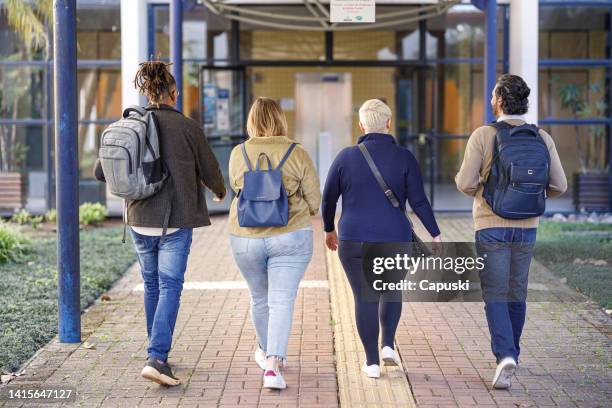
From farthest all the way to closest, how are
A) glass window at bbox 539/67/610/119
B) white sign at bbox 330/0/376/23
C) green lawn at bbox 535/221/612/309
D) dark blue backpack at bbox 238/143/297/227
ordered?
glass window at bbox 539/67/610/119 < white sign at bbox 330/0/376/23 < green lawn at bbox 535/221/612/309 < dark blue backpack at bbox 238/143/297/227

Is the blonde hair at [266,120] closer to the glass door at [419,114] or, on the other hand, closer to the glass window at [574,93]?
the glass door at [419,114]

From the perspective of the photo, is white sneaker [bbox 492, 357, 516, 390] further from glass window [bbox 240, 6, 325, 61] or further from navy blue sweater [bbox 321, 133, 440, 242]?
glass window [bbox 240, 6, 325, 61]

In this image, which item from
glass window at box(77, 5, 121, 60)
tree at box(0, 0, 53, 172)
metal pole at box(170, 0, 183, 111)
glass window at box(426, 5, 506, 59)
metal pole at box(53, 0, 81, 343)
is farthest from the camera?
glass window at box(426, 5, 506, 59)

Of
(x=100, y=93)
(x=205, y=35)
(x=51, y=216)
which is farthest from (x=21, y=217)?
(x=205, y=35)

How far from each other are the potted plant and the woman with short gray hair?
10.6m

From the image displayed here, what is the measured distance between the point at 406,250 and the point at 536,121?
1007cm

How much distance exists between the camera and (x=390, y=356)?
6.41m

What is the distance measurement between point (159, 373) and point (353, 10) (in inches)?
239

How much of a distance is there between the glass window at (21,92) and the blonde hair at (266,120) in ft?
35.3

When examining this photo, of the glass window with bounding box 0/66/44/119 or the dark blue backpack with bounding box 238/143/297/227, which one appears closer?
the dark blue backpack with bounding box 238/143/297/227

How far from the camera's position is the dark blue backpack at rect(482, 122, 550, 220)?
5805 mm

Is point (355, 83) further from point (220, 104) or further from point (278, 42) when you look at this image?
point (220, 104)

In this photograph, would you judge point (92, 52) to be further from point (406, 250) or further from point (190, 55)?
point (406, 250)

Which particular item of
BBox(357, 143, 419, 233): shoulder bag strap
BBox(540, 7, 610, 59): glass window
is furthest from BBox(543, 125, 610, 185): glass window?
BBox(357, 143, 419, 233): shoulder bag strap
